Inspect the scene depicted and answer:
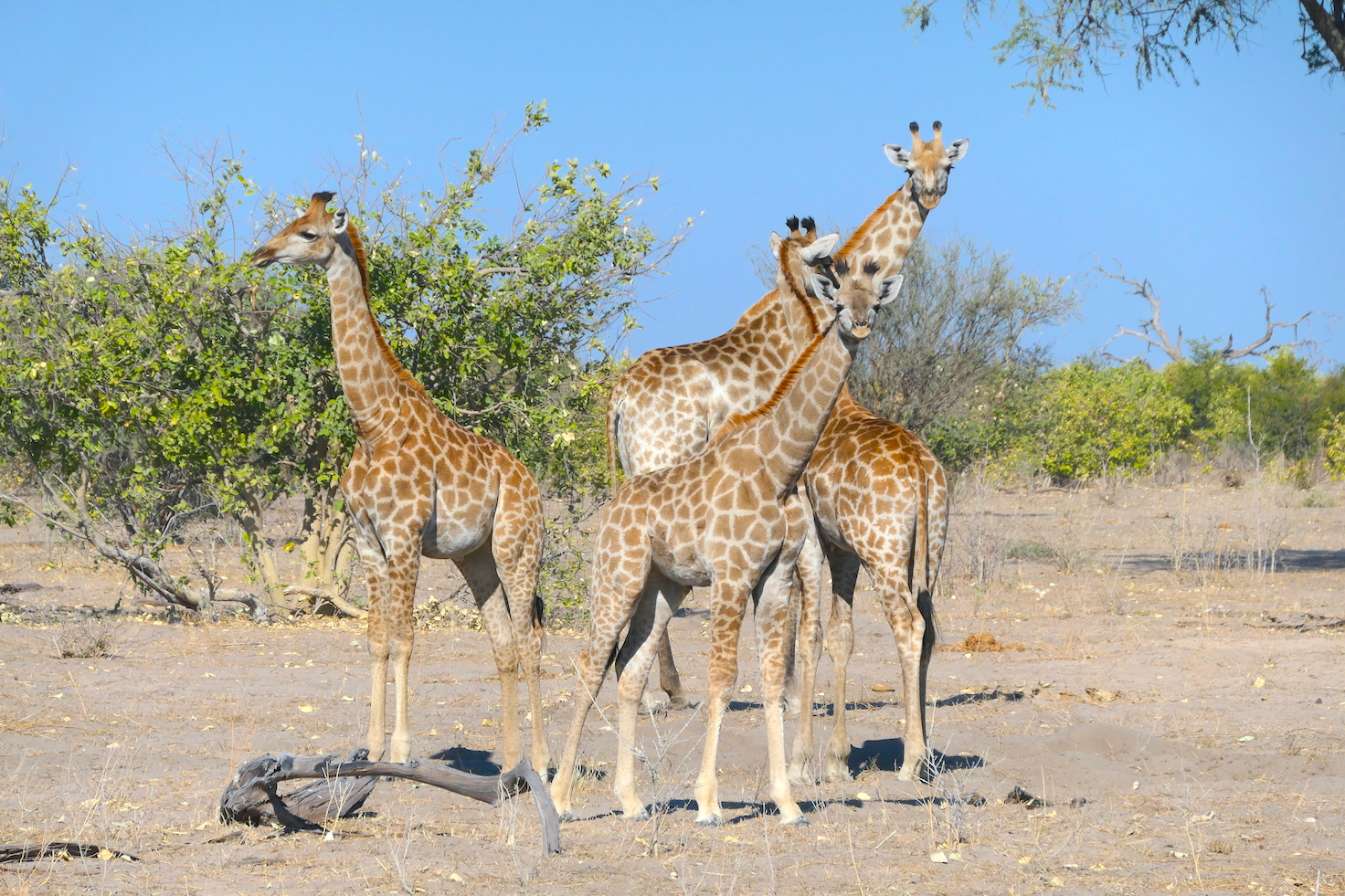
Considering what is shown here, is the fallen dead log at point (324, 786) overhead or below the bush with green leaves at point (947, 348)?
below

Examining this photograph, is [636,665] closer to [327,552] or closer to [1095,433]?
[327,552]

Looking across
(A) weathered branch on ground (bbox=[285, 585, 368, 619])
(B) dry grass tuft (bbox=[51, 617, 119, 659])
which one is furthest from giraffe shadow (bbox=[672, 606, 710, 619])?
(B) dry grass tuft (bbox=[51, 617, 119, 659])

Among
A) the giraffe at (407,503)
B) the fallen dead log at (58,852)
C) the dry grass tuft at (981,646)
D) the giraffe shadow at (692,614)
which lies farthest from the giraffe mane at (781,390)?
the giraffe shadow at (692,614)

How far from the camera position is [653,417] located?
8.68 meters

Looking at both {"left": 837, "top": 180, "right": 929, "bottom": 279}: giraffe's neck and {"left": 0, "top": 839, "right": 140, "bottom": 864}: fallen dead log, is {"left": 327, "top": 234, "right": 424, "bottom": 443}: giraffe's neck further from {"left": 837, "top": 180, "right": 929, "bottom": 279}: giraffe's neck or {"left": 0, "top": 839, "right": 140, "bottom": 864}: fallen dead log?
{"left": 837, "top": 180, "right": 929, "bottom": 279}: giraffe's neck

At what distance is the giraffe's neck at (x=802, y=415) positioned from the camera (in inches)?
246

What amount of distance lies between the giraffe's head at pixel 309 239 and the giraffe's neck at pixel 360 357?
10 cm

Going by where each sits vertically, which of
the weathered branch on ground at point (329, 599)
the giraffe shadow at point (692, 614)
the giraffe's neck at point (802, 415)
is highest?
the giraffe's neck at point (802, 415)

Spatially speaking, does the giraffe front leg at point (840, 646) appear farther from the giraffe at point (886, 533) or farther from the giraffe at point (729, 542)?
the giraffe at point (729, 542)

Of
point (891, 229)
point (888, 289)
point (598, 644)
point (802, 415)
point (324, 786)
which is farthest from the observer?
point (891, 229)

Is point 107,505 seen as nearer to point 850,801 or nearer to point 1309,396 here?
point 850,801

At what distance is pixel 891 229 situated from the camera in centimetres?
841

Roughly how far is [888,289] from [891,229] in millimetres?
2498

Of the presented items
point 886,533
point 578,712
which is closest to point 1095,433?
point 886,533
